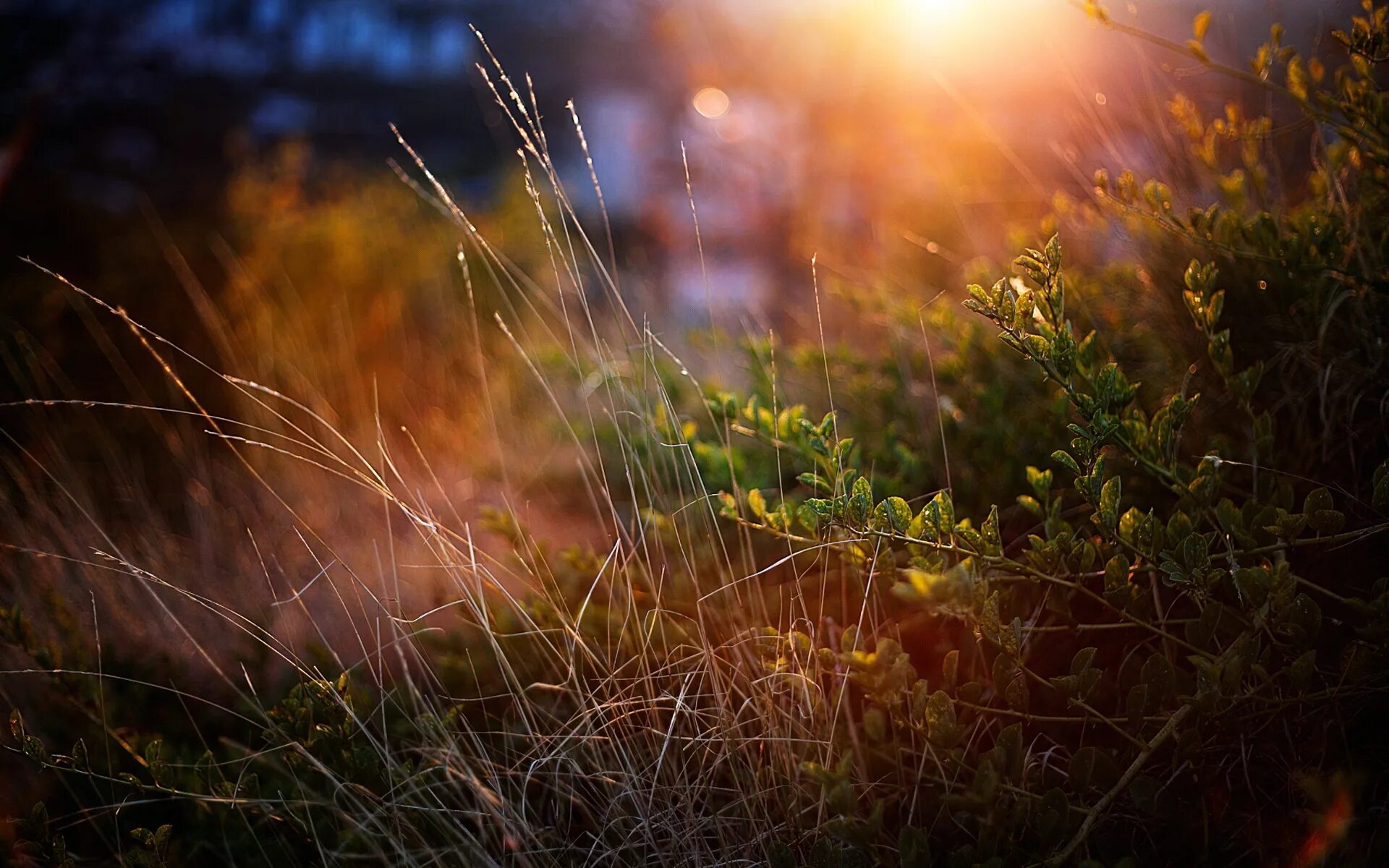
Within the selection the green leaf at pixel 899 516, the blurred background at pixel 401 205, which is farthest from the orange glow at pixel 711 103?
the green leaf at pixel 899 516

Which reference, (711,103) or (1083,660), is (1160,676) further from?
(711,103)

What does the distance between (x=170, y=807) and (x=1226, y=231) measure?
202cm

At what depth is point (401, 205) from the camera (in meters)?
5.12

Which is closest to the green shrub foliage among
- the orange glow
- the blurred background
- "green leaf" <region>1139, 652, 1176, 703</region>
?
"green leaf" <region>1139, 652, 1176, 703</region>

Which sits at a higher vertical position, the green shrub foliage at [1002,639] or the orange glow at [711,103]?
the orange glow at [711,103]

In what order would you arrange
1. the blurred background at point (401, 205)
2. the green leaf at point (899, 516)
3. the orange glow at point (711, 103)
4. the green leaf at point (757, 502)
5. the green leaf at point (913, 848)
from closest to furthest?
the green leaf at point (913, 848) < the green leaf at point (899, 516) < the green leaf at point (757, 502) < the blurred background at point (401, 205) < the orange glow at point (711, 103)

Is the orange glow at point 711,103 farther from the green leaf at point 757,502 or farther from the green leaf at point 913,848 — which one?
the green leaf at point 913,848

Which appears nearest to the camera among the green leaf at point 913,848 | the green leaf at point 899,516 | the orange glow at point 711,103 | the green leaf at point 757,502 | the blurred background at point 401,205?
the green leaf at point 913,848

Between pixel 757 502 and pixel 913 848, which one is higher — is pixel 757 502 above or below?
above

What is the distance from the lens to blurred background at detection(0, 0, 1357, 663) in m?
2.51

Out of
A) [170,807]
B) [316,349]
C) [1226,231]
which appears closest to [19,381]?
[316,349]

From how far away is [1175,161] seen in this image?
1.97 m

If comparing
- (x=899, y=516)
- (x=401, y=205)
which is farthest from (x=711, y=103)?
(x=899, y=516)

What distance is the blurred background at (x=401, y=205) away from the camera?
2.51 meters
